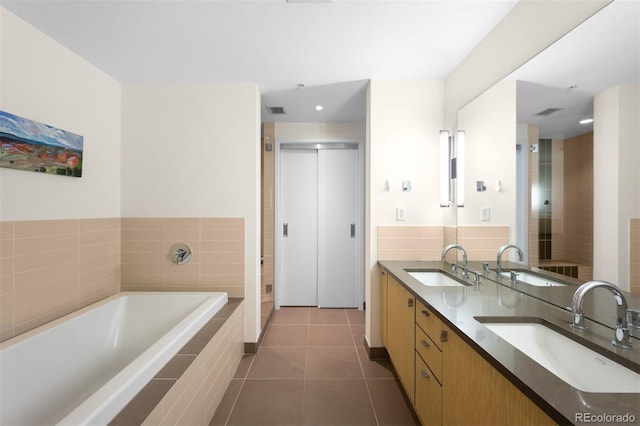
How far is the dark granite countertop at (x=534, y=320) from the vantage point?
0.60m

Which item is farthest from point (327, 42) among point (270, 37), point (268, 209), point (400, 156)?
point (268, 209)

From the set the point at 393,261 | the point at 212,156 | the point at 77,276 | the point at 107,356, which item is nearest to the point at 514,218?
the point at 393,261

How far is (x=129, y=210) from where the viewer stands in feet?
7.97

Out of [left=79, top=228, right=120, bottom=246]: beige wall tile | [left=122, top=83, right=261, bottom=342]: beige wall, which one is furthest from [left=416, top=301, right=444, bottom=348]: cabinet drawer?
[left=79, top=228, right=120, bottom=246]: beige wall tile

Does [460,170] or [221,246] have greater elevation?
[460,170]

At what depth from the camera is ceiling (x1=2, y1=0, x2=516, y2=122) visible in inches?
59.8

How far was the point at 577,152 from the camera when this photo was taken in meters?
1.09

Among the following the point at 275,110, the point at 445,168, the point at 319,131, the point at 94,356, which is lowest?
the point at 94,356

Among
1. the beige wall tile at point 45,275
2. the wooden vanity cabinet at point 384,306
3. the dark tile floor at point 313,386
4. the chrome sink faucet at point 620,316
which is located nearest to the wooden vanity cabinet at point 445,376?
the wooden vanity cabinet at point 384,306

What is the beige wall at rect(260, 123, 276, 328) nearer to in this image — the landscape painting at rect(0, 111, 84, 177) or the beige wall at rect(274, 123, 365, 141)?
the beige wall at rect(274, 123, 365, 141)

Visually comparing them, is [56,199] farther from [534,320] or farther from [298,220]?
[534,320]

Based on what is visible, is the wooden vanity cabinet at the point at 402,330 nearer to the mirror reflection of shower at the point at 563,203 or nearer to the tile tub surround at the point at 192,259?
the mirror reflection of shower at the point at 563,203

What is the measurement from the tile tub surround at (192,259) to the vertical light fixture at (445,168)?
1768 mm

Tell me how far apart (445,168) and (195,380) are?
227 centimetres
